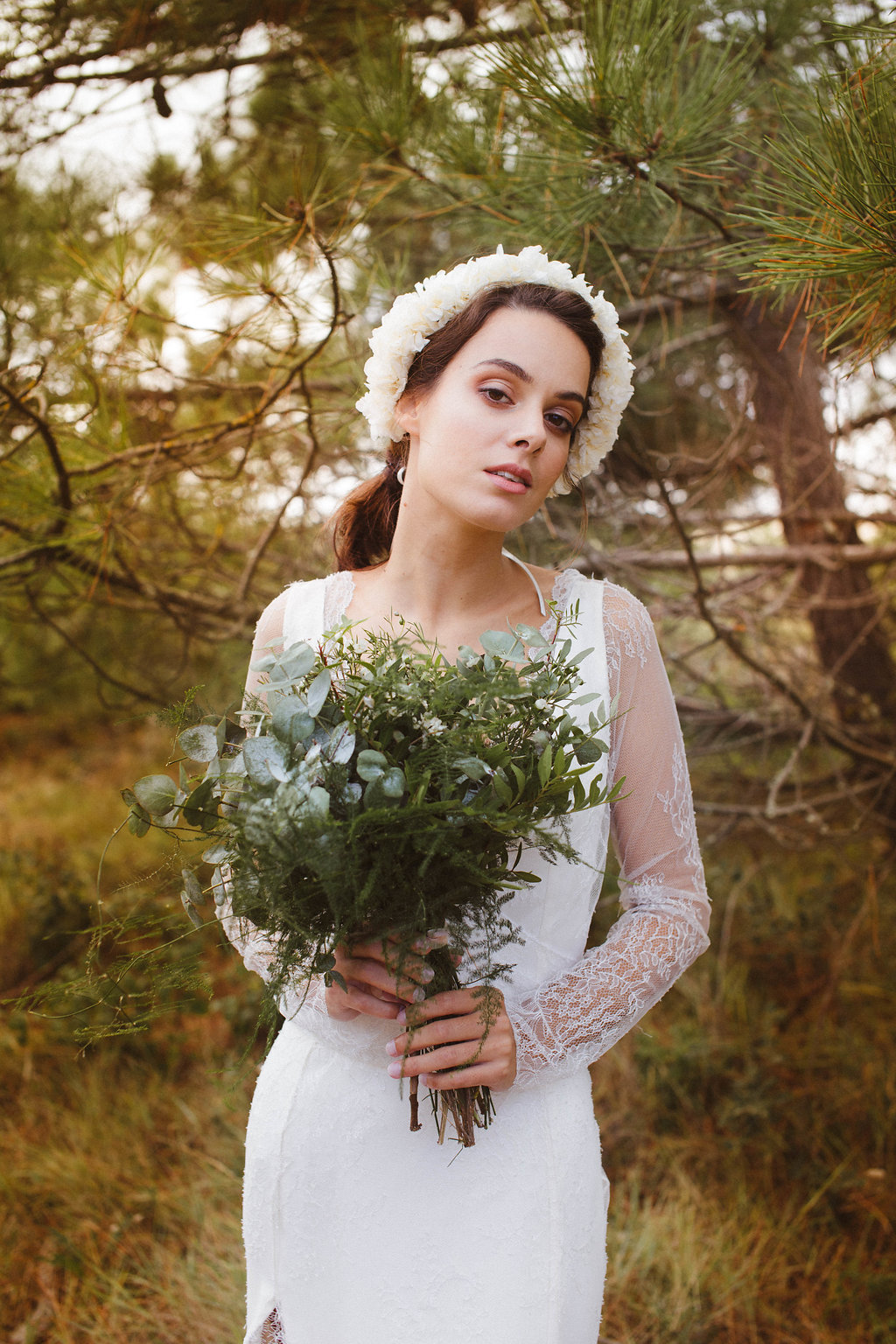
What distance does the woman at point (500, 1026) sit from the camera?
121 centimetres

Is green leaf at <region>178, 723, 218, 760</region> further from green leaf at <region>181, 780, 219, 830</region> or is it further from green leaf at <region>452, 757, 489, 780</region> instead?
green leaf at <region>452, 757, 489, 780</region>

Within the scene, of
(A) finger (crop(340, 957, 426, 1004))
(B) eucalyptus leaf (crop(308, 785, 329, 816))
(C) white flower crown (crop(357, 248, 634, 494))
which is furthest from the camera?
(C) white flower crown (crop(357, 248, 634, 494))

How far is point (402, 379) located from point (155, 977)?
101cm

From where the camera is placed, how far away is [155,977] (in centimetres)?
98

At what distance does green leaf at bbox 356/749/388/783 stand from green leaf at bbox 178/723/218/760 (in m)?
0.19

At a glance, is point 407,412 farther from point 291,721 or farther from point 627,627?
point 291,721

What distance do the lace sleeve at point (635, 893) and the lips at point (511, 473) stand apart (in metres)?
0.25

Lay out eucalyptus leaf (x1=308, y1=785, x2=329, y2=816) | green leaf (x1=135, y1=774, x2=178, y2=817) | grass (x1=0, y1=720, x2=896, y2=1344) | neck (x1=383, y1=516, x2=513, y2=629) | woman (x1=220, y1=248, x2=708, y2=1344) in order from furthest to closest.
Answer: grass (x1=0, y1=720, x2=896, y2=1344) < neck (x1=383, y1=516, x2=513, y2=629) < woman (x1=220, y1=248, x2=708, y2=1344) < green leaf (x1=135, y1=774, x2=178, y2=817) < eucalyptus leaf (x1=308, y1=785, x2=329, y2=816)

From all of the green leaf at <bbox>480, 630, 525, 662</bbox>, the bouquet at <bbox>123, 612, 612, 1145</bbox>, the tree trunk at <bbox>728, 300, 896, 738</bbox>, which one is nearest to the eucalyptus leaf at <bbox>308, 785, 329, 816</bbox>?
the bouquet at <bbox>123, 612, 612, 1145</bbox>

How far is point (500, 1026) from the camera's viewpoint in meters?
1.16

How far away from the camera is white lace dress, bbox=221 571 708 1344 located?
1212 millimetres

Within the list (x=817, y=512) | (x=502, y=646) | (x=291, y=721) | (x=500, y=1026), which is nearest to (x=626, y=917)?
(x=500, y=1026)

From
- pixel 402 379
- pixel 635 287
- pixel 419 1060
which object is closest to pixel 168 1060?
pixel 419 1060

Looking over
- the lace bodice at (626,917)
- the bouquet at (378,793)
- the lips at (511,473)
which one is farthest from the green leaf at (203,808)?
the lips at (511,473)
